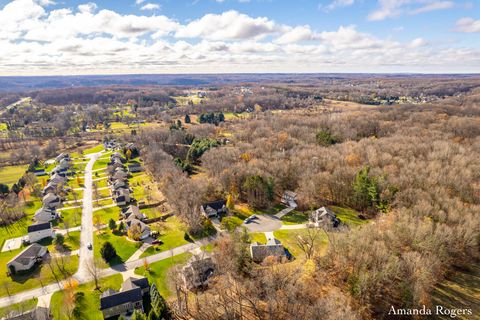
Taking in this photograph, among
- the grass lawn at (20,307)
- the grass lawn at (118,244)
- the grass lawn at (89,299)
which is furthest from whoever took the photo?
the grass lawn at (118,244)

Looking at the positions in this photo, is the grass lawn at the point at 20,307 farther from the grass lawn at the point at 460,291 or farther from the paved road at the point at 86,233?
the grass lawn at the point at 460,291

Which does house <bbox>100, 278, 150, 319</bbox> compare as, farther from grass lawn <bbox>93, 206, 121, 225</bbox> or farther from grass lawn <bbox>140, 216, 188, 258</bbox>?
grass lawn <bbox>93, 206, 121, 225</bbox>

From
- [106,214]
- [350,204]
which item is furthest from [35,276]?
[350,204]

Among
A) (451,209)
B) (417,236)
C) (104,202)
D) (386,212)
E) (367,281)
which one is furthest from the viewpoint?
(104,202)

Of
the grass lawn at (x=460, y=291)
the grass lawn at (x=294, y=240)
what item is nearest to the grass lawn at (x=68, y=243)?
the grass lawn at (x=294, y=240)

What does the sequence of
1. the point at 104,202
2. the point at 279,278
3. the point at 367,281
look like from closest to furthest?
the point at 367,281
the point at 279,278
the point at 104,202

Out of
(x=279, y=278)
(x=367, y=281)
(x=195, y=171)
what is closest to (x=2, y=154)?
(x=195, y=171)

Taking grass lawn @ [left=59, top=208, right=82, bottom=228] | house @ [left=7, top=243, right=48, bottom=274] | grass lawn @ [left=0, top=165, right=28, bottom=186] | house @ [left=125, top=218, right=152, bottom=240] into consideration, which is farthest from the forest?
grass lawn @ [left=0, top=165, right=28, bottom=186]

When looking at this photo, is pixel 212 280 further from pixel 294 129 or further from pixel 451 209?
pixel 294 129
